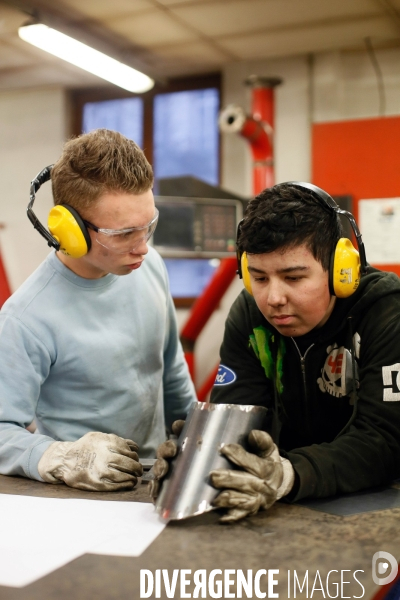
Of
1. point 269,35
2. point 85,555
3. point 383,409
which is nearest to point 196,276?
point 269,35

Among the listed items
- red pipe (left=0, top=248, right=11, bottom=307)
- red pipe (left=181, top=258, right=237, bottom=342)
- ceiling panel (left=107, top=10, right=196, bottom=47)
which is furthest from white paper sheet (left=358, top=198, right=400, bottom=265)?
red pipe (left=0, top=248, right=11, bottom=307)

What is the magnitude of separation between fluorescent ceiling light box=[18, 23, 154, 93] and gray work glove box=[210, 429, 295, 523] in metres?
3.82

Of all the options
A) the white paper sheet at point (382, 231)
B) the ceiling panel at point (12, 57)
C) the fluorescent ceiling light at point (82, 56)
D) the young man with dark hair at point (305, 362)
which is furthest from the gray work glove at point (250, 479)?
the ceiling panel at point (12, 57)

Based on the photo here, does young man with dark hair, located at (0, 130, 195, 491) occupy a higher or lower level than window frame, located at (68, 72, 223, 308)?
lower

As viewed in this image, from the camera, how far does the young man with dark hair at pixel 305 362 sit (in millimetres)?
1144

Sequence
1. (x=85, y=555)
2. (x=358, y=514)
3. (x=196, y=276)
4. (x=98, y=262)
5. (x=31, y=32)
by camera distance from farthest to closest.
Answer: (x=196, y=276), (x=31, y=32), (x=98, y=262), (x=358, y=514), (x=85, y=555)

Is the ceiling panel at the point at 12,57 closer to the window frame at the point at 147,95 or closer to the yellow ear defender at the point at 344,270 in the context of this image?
the window frame at the point at 147,95

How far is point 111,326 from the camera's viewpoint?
5.30ft

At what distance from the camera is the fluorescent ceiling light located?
4211mm

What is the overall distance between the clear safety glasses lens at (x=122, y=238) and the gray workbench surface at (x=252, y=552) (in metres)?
0.69

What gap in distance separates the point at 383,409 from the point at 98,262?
2.45 ft

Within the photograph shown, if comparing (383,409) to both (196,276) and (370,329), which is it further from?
(196,276)

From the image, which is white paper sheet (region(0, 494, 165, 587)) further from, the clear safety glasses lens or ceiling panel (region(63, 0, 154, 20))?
ceiling panel (region(63, 0, 154, 20))

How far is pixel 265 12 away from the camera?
157 inches
